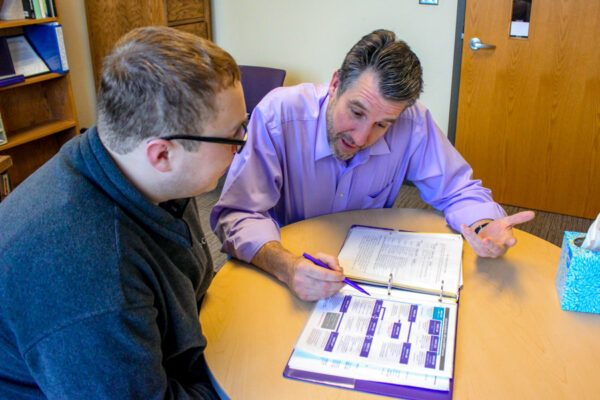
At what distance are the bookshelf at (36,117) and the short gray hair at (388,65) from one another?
2194mm

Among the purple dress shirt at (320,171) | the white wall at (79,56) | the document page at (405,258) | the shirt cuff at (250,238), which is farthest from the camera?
the white wall at (79,56)

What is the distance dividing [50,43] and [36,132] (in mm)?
518

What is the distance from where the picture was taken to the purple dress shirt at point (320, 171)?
1463 millimetres

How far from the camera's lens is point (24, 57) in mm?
2850

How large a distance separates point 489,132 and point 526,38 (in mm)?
584

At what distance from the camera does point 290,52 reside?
3717mm

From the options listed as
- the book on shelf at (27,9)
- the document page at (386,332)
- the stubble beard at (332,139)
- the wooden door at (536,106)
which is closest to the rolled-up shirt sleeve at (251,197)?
the stubble beard at (332,139)

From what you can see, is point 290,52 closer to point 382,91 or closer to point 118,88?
point 382,91

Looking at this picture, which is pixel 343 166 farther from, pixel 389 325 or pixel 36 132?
pixel 36 132

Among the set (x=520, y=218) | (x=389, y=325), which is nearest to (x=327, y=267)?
(x=389, y=325)

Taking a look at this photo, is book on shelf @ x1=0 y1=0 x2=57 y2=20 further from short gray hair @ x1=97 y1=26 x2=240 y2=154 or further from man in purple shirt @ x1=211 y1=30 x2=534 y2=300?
short gray hair @ x1=97 y1=26 x2=240 y2=154

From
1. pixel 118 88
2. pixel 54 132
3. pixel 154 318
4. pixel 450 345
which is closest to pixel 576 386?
pixel 450 345

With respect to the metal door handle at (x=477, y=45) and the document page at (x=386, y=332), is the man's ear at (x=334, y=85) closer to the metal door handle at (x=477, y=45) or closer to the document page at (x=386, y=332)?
the document page at (x=386, y=332)

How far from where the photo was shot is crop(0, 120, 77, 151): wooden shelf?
2.80 m
